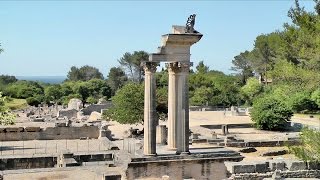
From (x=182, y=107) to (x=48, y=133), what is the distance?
20237mm

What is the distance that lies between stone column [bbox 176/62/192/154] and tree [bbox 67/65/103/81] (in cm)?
11593

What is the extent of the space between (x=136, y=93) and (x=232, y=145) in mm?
9265

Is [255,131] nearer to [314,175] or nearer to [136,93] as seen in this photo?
[136,93]

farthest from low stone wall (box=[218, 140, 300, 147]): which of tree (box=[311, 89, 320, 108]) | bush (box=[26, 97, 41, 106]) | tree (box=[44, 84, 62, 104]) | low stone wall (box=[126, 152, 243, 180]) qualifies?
tree (box=[44, 84, 62, 104])

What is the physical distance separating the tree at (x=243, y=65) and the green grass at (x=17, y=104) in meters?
41.7

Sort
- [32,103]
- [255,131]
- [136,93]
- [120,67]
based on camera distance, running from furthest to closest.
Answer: [120,67]
[32,103]
[255,131]
[136,93]

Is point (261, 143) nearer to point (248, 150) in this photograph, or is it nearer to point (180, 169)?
point (248, 150)

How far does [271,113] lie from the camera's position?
1583 inches

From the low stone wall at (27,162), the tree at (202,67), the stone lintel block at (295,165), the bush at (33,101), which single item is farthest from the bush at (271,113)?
the tree at (202,67)

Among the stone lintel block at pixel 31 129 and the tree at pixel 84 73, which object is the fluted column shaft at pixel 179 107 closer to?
the stone lintel block at pixel 31 129

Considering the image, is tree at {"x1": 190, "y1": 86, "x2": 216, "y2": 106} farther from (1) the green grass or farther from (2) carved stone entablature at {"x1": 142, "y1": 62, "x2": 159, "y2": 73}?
(2) carved stone entablature at {"x1": 142, "y1": 62, "x2": 159, "y2": 73}

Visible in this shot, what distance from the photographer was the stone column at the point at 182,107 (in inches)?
650

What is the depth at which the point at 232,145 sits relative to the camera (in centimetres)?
2977

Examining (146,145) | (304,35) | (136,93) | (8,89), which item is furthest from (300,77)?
(8,89)
